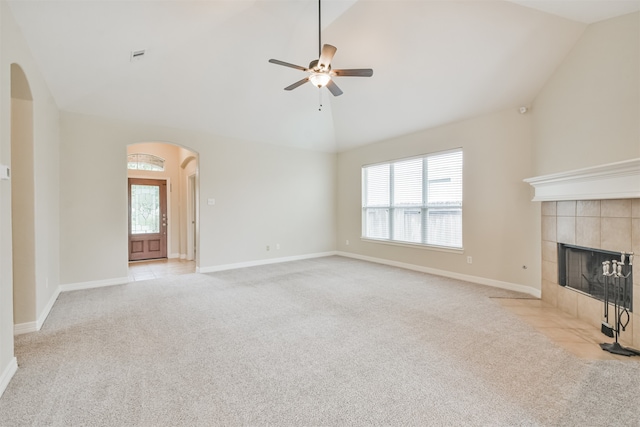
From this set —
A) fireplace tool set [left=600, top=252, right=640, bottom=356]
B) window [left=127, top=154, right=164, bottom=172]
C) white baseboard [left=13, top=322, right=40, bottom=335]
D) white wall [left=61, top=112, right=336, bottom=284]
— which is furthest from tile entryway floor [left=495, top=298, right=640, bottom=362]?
window [left=127, top=154, right=164, bottom=172]

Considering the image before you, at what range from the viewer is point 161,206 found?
7.50 metres

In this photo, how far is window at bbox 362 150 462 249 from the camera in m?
5.18

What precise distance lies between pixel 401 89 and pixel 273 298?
3.87 meters

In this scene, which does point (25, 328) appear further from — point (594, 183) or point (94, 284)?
point (594, 183)

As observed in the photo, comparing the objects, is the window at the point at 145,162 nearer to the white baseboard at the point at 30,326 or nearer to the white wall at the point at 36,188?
the white wall at the point at 36,188

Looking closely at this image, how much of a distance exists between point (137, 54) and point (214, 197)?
2.68m

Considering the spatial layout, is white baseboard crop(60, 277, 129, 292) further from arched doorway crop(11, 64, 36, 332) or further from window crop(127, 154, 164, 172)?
window crop(127, 154, 164, 172)

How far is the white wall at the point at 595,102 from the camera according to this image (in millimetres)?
2896

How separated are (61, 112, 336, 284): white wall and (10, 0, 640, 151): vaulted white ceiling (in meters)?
0.40

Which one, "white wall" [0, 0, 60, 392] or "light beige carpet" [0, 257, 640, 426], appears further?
"white wall" [0, 0, 60, 392]

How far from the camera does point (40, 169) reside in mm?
3268

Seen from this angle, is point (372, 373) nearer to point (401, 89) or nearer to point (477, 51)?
point (477, 51)

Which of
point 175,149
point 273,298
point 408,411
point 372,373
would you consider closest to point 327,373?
point 372,373

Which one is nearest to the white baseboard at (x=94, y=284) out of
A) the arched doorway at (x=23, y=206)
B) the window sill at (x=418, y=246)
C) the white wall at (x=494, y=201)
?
the arched doorway at (x=23, y=206)
